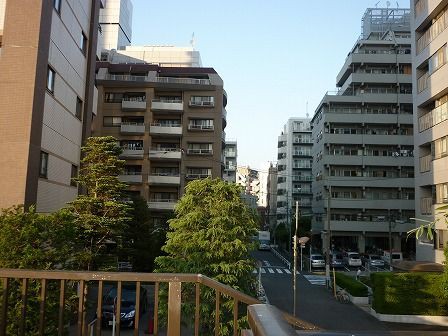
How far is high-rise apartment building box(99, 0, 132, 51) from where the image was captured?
229 feet

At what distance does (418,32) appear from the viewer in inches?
1100

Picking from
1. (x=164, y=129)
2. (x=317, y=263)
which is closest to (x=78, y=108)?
(x=164, y=129)

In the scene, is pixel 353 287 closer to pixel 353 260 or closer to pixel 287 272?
pixel 287 272

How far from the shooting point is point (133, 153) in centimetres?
4209

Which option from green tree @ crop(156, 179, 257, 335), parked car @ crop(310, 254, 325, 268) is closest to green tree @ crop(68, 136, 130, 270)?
green tree @ crop(156, 179, 257, 335)

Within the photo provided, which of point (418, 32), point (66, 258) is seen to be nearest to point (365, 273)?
point (418, 32)

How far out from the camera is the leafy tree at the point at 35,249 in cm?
811

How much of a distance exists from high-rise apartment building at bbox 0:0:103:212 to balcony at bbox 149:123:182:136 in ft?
73.1

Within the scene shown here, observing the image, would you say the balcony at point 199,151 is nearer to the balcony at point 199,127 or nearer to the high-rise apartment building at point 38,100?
the balcony at point 199,127

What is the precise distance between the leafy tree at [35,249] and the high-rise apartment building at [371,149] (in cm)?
4284

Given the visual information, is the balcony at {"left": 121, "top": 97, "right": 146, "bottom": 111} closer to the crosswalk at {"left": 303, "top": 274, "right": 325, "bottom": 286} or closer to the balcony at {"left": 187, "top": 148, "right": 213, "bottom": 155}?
the balcony at {"left": 187, "top": 148, "right": 213, "bottom": 155}

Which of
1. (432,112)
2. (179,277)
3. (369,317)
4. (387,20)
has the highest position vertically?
(387,20)

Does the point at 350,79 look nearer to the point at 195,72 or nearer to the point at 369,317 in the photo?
the point at 195,72

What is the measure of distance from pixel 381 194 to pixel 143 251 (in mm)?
33862
